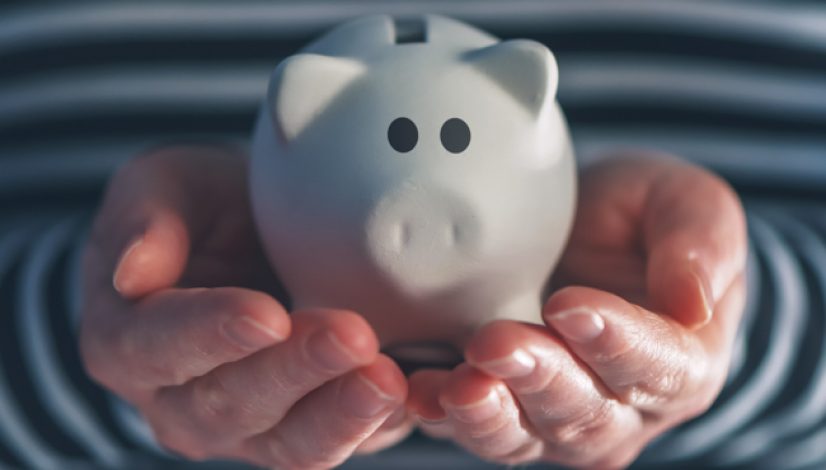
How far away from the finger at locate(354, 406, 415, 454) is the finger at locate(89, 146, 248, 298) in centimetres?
17

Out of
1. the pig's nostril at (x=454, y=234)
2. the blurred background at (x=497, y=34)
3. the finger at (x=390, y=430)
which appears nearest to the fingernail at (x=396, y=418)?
the finger at (x=390, y=430)

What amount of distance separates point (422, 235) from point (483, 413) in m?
0.11

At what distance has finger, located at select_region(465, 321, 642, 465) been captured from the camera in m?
0.41

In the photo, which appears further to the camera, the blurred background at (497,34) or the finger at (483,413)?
the blurred background at (497,34)

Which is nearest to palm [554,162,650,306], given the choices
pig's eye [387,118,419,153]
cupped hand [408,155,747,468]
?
cupped hand [408,155,747,468]

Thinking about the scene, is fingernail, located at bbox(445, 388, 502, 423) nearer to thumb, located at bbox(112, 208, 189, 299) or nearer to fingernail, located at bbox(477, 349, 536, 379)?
fingernail, located at bbox(477, 349, 536, 379)

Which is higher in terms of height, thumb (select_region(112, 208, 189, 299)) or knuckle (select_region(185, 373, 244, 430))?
thumb (select_region(112, 208, 189, 299))

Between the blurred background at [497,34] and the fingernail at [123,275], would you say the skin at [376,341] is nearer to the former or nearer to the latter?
the fingernail at [123,275]

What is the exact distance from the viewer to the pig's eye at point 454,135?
466mm

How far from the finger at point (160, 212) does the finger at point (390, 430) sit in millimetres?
168

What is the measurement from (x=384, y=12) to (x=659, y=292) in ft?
1.62

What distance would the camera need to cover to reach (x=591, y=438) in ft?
1.73

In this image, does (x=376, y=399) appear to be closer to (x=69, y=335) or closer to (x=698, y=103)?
(x=69, y=335)

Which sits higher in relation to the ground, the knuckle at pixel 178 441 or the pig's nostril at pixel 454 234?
the pig's nostril at pixel 454 234
